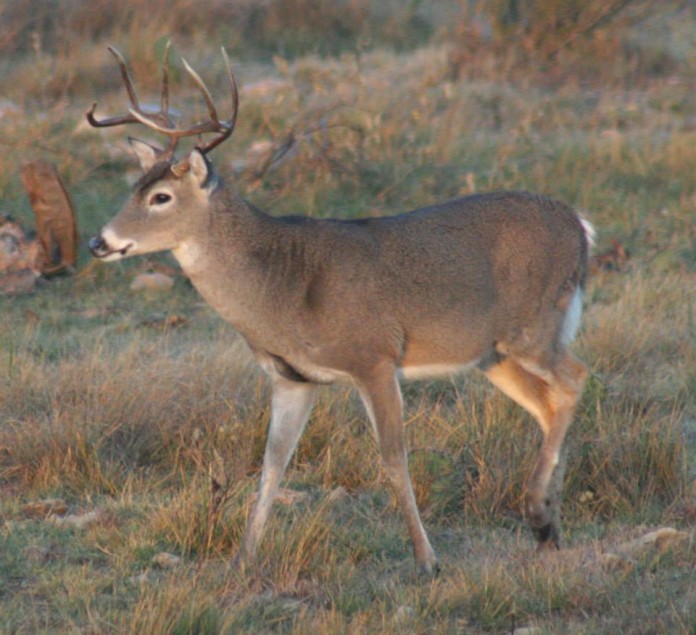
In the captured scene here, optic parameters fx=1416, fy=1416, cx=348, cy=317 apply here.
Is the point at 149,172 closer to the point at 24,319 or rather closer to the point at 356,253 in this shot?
the point at 356,253

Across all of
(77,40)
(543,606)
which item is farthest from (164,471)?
(77,40)

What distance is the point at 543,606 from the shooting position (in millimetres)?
5289

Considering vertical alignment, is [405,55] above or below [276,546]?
below

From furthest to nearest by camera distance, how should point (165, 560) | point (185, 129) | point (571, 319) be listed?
point (571, 319) < point (185, 129) < point (165, 560)

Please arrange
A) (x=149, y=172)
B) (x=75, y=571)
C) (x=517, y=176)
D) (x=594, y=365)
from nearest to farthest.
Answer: (x=75, y=571)
(x=149, y=172)
(x=594, y=365)
(x=517, y=176)

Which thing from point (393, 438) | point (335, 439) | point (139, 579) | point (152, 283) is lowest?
point (152, 283)

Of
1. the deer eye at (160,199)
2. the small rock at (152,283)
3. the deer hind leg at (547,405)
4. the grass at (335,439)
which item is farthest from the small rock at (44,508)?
the small rock at (152,283)

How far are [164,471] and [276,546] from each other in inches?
54.1

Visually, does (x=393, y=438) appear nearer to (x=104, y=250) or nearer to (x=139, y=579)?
(x=139, y=579)

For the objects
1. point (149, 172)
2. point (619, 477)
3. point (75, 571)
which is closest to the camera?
point (75, 571)

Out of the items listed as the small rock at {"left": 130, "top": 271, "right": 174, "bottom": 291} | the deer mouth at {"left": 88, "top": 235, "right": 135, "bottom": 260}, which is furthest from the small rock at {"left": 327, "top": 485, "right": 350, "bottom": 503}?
the small rock at {"left": 130, "top": 271, "right": 174, "bottom": 291}

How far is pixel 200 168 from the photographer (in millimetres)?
6125

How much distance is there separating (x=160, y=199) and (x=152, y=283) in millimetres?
4048

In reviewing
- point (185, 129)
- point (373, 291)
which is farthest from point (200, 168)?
point (373, 291)
